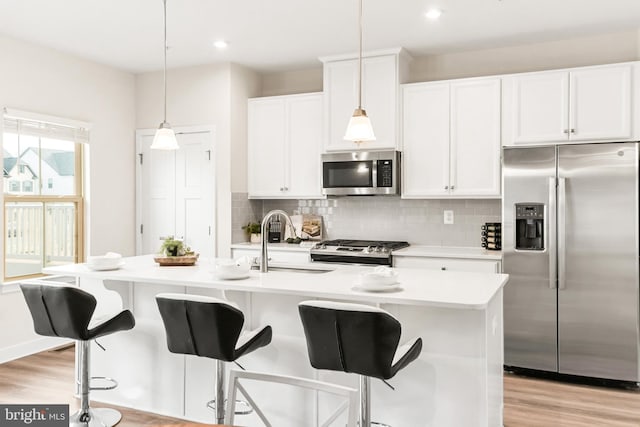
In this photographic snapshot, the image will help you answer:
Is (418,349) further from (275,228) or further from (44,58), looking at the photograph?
(44,58)

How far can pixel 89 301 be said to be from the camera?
2723mm

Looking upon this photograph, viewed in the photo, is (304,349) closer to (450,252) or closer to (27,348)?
(450,252)

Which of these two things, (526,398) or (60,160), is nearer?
(526,398)

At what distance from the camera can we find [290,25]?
4.15 m

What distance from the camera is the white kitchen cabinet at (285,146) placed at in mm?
5125

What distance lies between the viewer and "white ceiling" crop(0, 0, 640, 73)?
12.2 ft

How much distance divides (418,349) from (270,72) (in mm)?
3957

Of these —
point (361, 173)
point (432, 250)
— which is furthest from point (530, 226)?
point (361, 173)

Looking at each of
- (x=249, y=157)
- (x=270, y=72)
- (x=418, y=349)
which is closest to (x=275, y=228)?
(x=249, y=157)

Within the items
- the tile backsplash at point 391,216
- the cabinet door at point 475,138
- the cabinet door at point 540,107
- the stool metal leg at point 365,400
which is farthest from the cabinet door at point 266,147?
the stool metal leg at point 365,400

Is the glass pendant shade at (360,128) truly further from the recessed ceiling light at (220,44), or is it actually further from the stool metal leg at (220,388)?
the recessed ceiling light at (220,44)

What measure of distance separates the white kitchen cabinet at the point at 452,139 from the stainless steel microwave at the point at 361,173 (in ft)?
0.47

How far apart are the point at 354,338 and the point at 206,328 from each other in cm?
71

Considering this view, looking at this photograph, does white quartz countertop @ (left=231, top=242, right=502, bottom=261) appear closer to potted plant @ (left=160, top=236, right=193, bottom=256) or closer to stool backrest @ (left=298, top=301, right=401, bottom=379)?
potted plant @ (left=160, top=236, right=193, bottom=256)
